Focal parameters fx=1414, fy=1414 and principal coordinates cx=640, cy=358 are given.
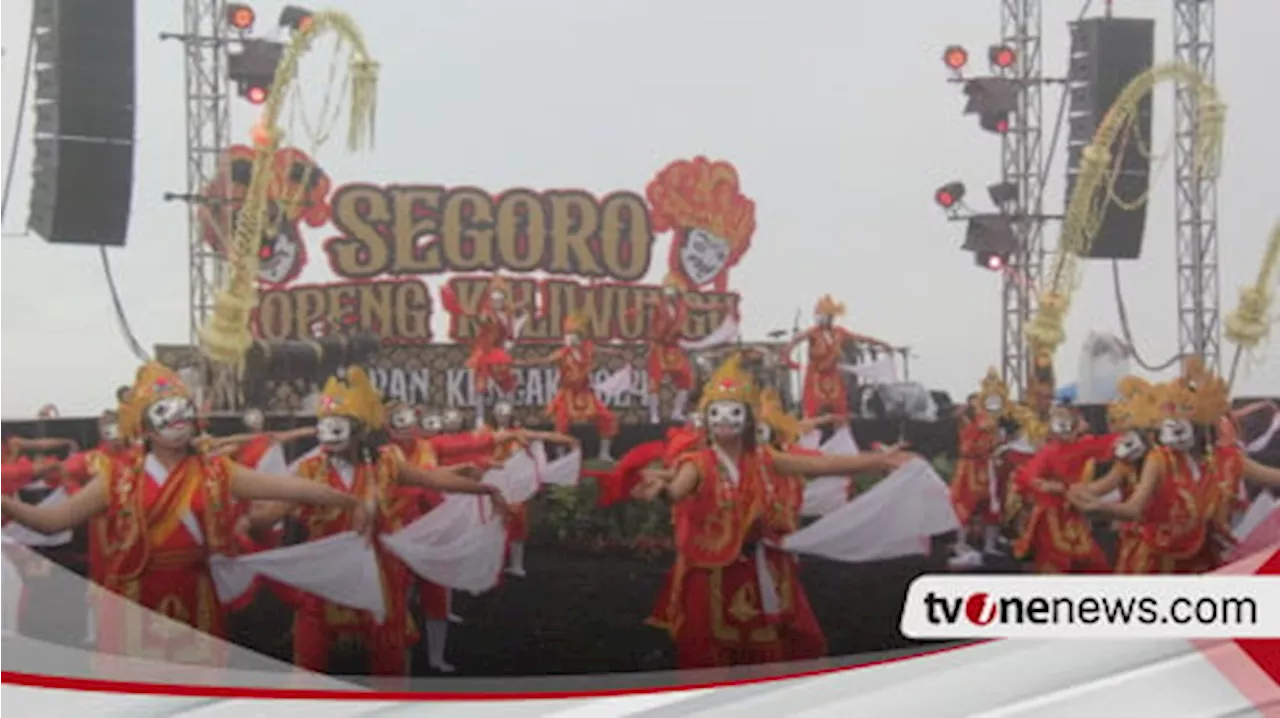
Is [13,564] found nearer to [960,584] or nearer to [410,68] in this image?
[410,68]

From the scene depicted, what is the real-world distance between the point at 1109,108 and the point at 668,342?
3.03ft

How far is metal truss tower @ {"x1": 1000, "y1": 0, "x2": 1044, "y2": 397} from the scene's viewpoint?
2.54m

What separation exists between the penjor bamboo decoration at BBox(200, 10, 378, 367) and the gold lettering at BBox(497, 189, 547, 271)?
253 mm

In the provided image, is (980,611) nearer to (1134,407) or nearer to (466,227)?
(1134,407)

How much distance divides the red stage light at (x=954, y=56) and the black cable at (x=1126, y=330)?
1.56 feet

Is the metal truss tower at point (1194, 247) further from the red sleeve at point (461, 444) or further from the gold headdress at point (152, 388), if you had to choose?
the gold headdress at point (152, 388)

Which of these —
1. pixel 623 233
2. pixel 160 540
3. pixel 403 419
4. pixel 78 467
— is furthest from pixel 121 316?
pixel 623 233

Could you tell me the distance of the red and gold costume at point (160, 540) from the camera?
2.36 meters

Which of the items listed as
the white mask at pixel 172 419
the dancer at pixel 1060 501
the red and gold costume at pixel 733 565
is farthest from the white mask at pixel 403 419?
the dancer at pixel 1060 501

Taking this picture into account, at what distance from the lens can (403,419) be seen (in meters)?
2.40

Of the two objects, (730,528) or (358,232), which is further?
(730,528)

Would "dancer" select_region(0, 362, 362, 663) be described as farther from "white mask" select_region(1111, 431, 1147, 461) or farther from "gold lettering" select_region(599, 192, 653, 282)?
"white mask" select_region(1111, 431, 1147, 461)

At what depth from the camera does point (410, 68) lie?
2.36 meters

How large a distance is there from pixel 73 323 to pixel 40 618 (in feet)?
1.65
